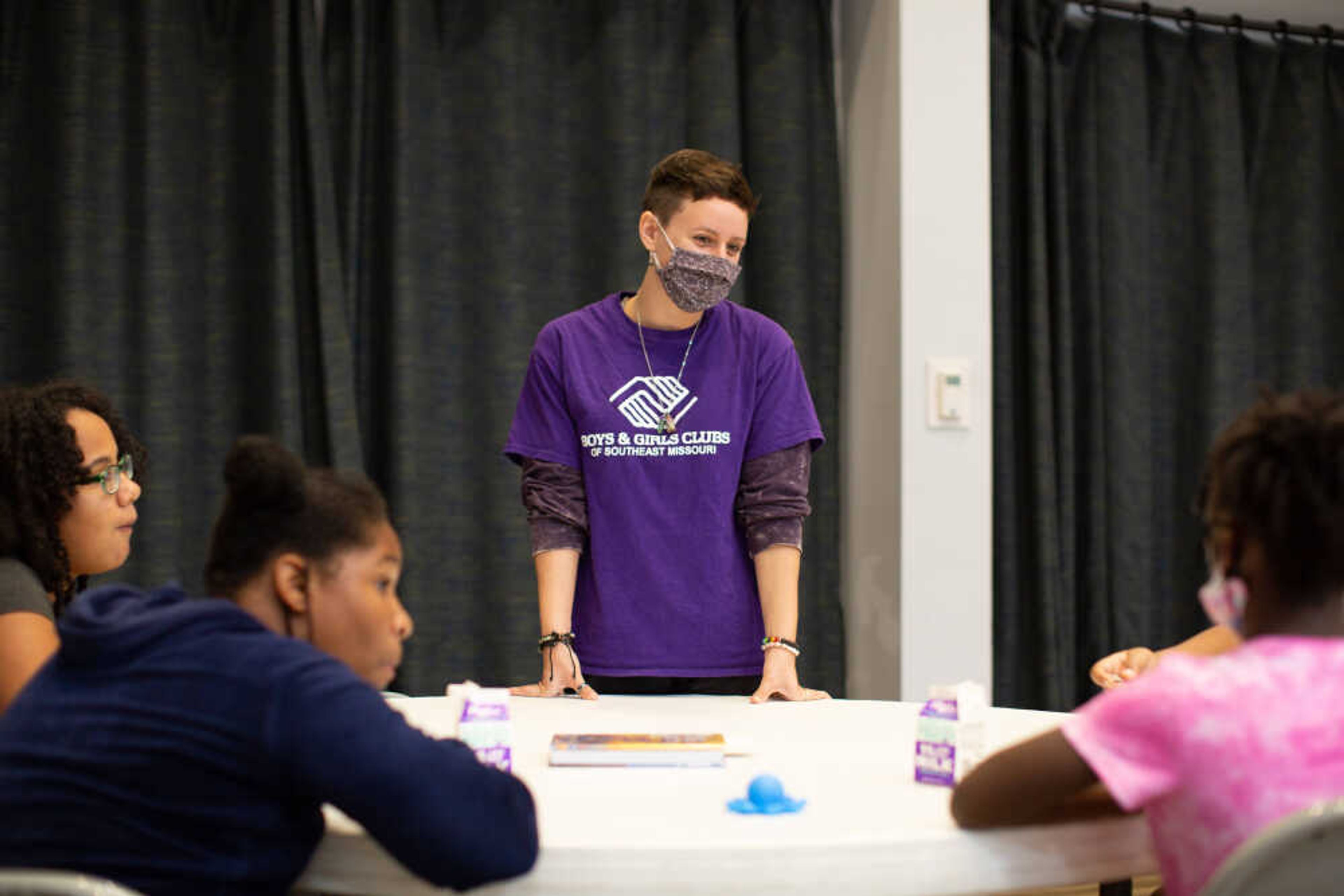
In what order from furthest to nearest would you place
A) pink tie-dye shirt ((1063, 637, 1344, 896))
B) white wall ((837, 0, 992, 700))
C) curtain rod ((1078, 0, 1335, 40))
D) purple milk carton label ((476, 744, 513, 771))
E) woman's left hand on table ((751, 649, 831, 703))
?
curtain rod ((1078, 0, 1335, 40)) → white wall ((837, 0, 992, 700)) → woman's left hand on table ((751, 649, 831, 703)) → purple milk carton label ((476, 744, 513, 771)) → pink tie-dye shirt ((1063, 637, 1344, 896))

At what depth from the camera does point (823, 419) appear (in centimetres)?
357

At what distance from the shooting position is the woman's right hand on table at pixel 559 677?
6.27ft

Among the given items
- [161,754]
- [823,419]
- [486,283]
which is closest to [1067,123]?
[823,419]

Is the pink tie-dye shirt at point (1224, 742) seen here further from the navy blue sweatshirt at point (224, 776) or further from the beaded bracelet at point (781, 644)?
the beaded bracelet at point (781, 644)

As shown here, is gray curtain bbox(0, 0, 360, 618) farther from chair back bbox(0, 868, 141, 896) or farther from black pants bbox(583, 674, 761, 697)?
chair back bbox(0, 868, 141, 896)

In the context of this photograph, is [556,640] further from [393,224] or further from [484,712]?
[393,224]

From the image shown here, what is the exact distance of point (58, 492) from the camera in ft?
5.26

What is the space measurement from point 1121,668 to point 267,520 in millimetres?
1130

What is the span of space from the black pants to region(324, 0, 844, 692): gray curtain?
1.36 meters

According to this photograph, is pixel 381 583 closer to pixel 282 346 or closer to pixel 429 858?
pixel 429 858

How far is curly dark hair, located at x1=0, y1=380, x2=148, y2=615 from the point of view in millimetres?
1560

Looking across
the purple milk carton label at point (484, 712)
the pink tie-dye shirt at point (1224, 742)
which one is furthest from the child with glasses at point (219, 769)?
the pink tie-dye shirt at point (1224, 742)

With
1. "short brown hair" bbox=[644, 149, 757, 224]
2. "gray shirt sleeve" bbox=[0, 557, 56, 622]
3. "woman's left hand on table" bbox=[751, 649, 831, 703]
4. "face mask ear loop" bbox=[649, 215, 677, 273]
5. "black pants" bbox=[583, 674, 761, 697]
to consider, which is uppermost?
"short brown hair" bbox=[644, 149, 757, 224]

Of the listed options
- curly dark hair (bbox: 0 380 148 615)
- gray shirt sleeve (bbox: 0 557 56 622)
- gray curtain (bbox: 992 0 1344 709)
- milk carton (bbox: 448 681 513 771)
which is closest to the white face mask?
milk carton (bbox: 448 681 513 771)
